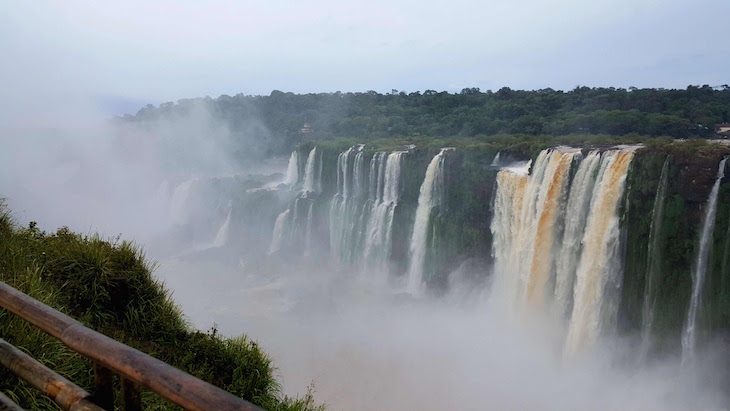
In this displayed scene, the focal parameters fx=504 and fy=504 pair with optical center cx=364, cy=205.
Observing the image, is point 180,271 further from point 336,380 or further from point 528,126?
point 528,126

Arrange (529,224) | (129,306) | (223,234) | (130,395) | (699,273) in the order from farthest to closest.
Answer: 1. (223,234)
2. (529,224)
3. (699,273)
4. (129,306)
5. (130,395)

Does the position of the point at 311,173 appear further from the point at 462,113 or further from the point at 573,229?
the point at 573,229

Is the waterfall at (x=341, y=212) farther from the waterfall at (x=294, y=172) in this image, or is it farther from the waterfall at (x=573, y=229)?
the waterfall at (x=573, y=229)

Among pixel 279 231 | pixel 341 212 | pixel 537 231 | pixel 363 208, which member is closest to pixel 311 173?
pixel 279 231

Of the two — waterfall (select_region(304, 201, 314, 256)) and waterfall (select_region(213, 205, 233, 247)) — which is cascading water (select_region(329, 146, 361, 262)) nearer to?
waterfall (select_region(304, 201, 314, 256))

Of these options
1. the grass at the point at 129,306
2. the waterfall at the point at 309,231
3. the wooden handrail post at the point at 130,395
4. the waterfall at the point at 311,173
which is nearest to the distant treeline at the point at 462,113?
the waterfall at the point at 311,173

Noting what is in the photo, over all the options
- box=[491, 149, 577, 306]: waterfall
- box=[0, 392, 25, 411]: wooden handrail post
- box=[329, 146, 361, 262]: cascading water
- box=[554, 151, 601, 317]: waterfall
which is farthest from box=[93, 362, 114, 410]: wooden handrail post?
box=[329, 146, 361, 262]: cascading water
